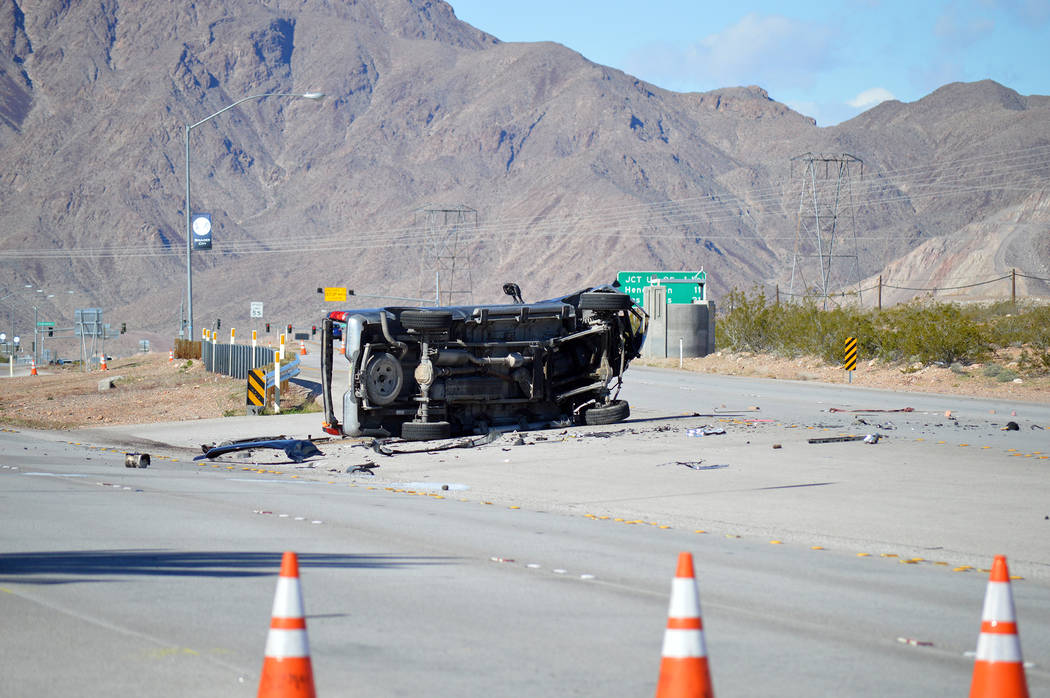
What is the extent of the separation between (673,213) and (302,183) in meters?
54.0

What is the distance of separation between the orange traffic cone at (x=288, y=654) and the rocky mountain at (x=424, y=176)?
103 metres

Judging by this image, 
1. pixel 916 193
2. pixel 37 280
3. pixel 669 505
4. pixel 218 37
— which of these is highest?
pixel 218 37

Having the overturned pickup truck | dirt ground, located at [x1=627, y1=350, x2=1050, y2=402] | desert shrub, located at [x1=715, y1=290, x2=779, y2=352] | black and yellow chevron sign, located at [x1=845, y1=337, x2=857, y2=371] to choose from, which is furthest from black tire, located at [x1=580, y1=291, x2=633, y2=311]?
desert shrub, located at [x1=715, y1=290, x2=779, y2=352]

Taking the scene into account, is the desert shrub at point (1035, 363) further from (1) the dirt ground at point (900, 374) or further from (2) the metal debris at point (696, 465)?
(2) the metal debris at point (696, 465)

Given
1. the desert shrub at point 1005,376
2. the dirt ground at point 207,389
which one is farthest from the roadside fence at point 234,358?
the desert shrub at point 1005,376

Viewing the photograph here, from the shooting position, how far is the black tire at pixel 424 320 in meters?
18.4

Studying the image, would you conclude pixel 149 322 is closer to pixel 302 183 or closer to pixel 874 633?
pixel 302 183

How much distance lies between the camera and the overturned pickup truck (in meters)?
18.4

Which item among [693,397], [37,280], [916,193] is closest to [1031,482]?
[693,397]

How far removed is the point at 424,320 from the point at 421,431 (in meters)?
1.76

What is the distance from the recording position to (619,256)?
12731cm

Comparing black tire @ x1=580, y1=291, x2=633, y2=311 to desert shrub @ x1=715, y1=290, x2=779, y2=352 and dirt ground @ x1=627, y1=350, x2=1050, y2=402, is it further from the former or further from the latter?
desert shrub @ x1=715, y1=290, x2=779, y2=352

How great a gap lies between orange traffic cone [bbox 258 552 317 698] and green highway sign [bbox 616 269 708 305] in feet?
144

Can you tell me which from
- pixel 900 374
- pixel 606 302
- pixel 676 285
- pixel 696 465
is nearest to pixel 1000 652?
pixel 696 465
